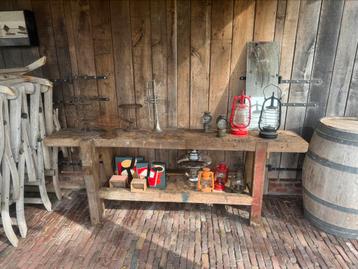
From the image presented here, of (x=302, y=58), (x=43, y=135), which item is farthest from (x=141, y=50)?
(x=302, y=58)

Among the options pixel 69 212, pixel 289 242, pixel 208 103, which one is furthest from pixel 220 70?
pixel 69 212

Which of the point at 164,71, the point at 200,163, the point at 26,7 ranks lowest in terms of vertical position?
the point at 200,163

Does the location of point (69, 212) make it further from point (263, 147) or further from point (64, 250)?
point (263, 147)

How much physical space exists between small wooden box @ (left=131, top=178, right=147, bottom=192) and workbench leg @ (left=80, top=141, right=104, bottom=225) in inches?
11.8

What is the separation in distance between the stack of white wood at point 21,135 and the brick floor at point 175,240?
0.68 feet

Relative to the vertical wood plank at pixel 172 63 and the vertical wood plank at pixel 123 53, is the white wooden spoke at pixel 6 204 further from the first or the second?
the vertical wood plank at pixel 172 63

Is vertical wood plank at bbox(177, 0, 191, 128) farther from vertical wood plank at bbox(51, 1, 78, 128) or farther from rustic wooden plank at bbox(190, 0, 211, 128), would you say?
vertical wood plank at bbox(51, 1, 78, 128)

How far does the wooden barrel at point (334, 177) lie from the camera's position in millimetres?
1675

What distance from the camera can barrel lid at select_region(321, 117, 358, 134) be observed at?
5.51 ft

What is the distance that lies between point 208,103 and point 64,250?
1.64 metres

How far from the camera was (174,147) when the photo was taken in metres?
1.85

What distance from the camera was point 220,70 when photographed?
A: 6.77 ft

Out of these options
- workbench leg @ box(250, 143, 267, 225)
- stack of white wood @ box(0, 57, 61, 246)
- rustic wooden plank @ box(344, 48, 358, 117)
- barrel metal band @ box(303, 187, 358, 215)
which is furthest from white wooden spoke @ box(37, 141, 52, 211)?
rustic wooden plank @ box(344, 48, 358, 117)

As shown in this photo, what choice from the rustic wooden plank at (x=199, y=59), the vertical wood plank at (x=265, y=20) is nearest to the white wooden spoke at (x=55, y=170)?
the rustic wooden plank at (x=199, y=59)
